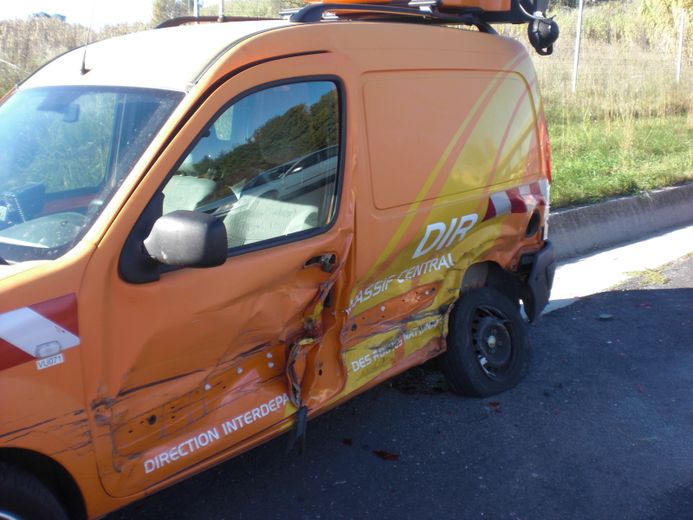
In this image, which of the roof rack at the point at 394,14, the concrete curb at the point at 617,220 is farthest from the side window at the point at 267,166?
the concrete curb at the point at 617,220

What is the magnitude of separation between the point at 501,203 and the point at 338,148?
1.46m

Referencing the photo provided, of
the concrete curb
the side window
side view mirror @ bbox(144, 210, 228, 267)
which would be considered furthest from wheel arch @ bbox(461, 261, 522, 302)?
the concrete curb

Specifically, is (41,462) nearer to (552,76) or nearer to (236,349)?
(236,349)

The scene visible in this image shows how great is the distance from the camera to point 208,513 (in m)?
3.69

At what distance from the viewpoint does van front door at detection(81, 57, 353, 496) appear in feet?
9.36

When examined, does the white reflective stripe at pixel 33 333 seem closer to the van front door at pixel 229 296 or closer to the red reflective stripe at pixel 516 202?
the van front door at pixel 229 296

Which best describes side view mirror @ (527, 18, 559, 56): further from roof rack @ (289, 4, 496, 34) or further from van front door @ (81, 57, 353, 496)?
van front door @ (81, 57, 353, 496)

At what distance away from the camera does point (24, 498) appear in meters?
2.61

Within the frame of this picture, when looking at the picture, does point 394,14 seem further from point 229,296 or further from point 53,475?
point 53,475

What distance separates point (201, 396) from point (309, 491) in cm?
101

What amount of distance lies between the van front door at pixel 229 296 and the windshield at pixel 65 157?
166 mm

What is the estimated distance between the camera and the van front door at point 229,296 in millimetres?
2852

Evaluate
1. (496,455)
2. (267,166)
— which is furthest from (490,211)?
(267,166)

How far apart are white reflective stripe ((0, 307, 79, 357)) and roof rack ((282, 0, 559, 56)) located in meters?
2.39
